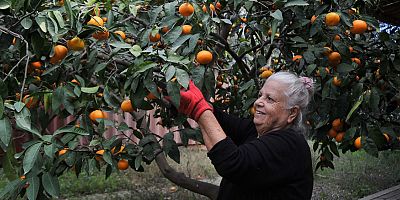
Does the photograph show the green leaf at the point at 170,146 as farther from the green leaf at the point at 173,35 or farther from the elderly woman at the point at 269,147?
the green leaf at the point at 173,35

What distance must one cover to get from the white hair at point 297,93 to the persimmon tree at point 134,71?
12.5 inches

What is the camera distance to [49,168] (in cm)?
153

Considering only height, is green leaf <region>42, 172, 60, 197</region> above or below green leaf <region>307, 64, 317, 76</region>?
below

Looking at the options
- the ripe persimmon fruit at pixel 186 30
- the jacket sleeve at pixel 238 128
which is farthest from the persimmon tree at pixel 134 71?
the jacket sleeve at pixel 238 128

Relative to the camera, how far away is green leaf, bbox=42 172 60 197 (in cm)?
142

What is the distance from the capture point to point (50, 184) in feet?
4.67

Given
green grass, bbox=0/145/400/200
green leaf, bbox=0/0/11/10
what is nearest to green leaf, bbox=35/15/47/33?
green leaf, bbox=0/0/11/10

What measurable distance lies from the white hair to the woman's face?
0.06ft

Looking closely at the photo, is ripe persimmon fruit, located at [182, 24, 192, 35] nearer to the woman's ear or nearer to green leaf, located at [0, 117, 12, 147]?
the woman's ear

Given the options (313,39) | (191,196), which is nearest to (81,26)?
(313,39)

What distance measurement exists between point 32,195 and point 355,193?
4682 millimetres

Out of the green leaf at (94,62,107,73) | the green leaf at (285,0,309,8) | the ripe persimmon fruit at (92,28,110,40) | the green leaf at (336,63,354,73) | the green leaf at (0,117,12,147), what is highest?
the green leaf at (285,0,309,8)

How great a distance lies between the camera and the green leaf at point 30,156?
122cm

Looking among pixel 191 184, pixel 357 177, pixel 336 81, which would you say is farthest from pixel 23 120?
pixel 357 177
